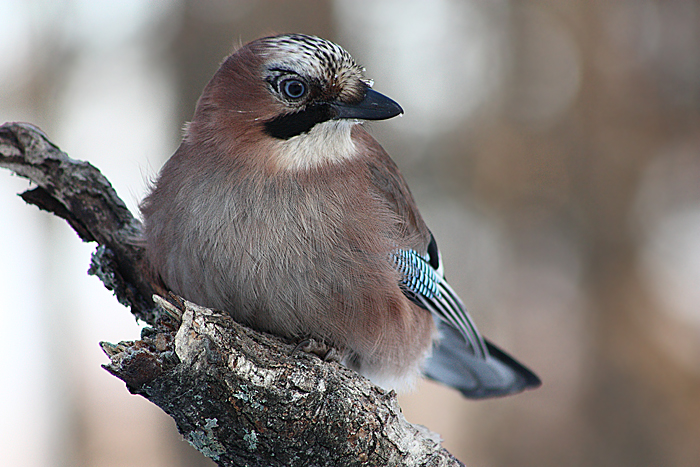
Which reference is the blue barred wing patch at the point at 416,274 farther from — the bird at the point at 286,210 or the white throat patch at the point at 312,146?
the white throat patch at the point at 312,146

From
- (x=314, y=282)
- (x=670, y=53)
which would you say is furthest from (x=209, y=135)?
(x=670, y=53)

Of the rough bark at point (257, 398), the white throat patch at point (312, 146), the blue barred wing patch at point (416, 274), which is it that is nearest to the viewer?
the rough bark at point (257, 398)

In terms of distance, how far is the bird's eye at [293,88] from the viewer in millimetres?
2109

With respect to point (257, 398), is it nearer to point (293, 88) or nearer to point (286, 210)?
point (286, 210)

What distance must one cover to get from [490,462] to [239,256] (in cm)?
440

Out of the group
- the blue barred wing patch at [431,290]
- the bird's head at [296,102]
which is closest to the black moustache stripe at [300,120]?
the bird's head at [296,102]

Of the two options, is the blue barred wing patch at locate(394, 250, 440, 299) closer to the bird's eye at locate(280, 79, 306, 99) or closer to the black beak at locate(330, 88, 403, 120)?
the black beak at locate(330, 88, 403, 120)

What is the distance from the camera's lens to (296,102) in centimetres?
211

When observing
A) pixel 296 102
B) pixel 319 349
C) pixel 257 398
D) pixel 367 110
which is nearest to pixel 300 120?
pixel 296 102

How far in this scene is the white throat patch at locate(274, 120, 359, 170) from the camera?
215cm

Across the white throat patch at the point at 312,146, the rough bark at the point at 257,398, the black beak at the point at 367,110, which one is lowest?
the rough bark at the point at 257,398

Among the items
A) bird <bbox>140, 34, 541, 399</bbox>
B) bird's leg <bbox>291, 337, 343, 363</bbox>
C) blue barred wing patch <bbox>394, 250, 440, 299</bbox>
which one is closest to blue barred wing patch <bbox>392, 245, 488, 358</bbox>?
A: blue barred wing patch <bbox>394, 250, 440, 299</bbox>

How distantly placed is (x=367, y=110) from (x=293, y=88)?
0.26m

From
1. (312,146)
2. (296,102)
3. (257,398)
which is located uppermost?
(296,102)
